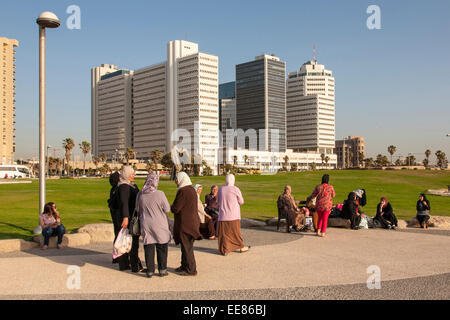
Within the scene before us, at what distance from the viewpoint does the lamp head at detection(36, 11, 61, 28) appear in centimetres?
1301

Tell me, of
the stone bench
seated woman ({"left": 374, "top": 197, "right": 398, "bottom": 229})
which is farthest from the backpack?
seated woman ({"left": 374, "top": 197, "right": 398, "bottom": 229})

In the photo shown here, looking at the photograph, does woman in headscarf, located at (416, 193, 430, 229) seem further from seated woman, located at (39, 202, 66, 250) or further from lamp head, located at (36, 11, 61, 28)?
lamp head, located at (36, 11, 61, 28)

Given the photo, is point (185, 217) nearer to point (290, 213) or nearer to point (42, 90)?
point (290, 213)

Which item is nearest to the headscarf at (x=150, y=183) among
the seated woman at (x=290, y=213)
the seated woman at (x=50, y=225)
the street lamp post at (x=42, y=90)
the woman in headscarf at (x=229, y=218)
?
the woman in headscarf at (x=229, y=218)

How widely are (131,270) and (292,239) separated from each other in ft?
19.1

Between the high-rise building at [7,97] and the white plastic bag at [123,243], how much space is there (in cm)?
15725

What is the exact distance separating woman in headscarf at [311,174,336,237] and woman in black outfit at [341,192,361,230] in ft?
6.64

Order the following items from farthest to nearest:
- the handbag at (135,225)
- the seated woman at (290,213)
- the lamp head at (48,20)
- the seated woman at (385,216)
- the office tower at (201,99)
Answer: the office tower at (201,99)
the seated woman at (385,216)
the seated woman at (290,213)
the lamp head at (48,20)
the handbag at (135,225)

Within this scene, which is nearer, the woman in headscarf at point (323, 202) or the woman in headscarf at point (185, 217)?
the woman in headscarf at point (185, 217)

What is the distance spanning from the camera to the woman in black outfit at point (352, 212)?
15.0 meters

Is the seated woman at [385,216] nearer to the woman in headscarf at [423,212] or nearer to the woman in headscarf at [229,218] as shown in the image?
the woman in headscarf at [423,212]

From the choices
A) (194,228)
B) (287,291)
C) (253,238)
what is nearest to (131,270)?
(194,228)

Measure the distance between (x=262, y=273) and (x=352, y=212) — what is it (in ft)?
25.7

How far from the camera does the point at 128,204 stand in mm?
8273
